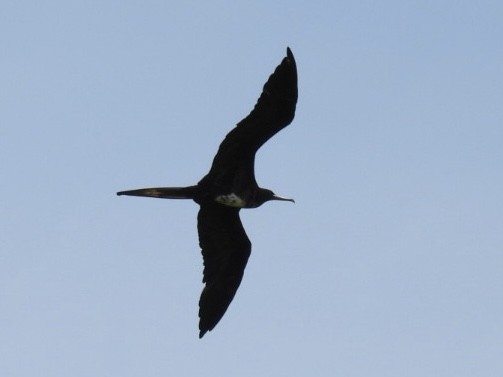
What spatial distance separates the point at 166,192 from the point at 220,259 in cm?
173

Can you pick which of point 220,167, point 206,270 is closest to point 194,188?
point 220,167

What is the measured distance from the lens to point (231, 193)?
16766 mm

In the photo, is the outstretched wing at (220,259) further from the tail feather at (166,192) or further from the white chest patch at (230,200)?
the tail feather at (166,192)

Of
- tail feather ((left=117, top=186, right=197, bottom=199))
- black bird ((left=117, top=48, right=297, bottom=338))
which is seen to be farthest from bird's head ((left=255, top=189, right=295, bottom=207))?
tail feather ((left=117, top=186, right=197, bottom=199))

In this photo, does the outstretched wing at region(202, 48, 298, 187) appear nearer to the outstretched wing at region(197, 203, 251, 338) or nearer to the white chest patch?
the white chest patch

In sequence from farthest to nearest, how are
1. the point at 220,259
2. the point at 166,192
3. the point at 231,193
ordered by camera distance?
the point at 220,259
the point at 231,193
the point at 166,192

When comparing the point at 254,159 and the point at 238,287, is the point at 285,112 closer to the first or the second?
the point at 254,159

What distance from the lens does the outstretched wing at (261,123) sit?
15.8m

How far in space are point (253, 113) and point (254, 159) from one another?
0.94 m

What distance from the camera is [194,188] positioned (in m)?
16.6

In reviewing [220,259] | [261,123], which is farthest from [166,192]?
[220,259]

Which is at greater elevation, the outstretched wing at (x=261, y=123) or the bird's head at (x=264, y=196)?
the outstretched wing at (x=261, y=123)

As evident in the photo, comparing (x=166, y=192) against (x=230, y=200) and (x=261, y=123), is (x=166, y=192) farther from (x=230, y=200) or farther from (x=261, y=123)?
(x=261, y=123)

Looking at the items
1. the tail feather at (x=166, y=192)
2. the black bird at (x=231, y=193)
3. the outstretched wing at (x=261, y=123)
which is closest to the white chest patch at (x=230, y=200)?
the black bird at (x=231, y=193)
